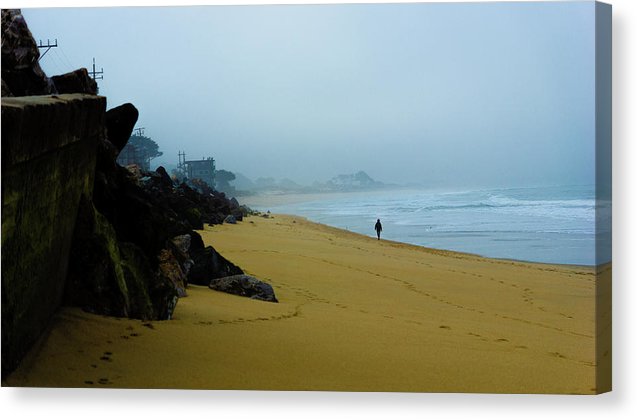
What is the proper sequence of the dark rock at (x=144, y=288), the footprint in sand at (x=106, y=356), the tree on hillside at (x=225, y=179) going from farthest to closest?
the tree on hillside at (x=225, y=179), the dark rock at (x=144, y=288), the footprint in sand at (x=106, y=356)

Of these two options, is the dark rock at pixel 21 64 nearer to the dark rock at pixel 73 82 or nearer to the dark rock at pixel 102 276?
the dark rock at pixel 73 82

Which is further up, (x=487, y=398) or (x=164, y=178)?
(x=164, y=178)

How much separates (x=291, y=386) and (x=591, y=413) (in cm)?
201

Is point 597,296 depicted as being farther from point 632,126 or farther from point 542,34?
point 542,34

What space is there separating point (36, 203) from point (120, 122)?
64.0 inches

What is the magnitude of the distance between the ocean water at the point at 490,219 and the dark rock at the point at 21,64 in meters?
1.92

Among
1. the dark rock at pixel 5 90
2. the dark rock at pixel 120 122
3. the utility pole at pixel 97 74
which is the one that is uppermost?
the utility pole at pixel 97 74

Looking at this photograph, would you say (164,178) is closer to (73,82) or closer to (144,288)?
(73,82)

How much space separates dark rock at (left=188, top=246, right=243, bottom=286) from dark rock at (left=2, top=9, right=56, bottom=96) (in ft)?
6.24

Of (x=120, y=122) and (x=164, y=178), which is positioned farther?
(x=164, y=178)

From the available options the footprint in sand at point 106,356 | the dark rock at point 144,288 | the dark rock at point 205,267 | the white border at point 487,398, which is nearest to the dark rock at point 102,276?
the dark rock at point 144,288

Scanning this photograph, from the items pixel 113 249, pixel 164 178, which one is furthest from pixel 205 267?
Result: pixel 113 249

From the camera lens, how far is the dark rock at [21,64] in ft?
15.2

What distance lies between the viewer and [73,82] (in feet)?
16.0
